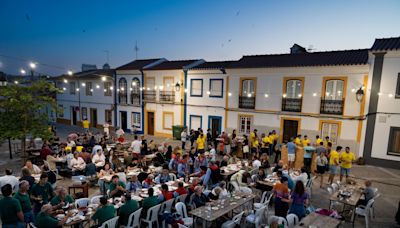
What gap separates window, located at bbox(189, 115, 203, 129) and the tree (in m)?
11.0

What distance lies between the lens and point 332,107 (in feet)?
50.0

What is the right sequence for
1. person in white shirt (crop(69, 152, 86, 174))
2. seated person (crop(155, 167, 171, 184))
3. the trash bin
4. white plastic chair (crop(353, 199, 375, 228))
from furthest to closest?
the trash bin < person in white shirt (crop(69, 152, 86, 174)) < seated person (crop(155, 167, 171, 184)) < white plastic chair (crop(353, 199, 375, 228))

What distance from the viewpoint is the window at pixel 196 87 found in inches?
802

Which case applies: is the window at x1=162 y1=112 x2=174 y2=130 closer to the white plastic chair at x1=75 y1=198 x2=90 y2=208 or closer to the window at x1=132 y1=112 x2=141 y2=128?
the window at x1=132 y1=112 x2=141 y2=128

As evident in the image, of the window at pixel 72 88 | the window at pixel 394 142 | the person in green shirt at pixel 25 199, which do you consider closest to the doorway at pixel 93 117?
the window at pixel 72 88

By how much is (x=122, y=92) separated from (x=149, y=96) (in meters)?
3.48

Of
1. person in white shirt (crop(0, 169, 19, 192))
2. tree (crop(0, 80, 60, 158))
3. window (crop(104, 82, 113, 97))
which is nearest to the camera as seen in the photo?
person in white shirt (crop(0, 169, 19, 192))

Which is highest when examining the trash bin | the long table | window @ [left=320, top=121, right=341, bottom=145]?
window @ [left=320, top=121, right=341, bottom=145]

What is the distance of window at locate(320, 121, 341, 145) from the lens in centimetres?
1523

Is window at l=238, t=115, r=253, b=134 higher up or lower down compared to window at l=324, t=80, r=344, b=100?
lower down

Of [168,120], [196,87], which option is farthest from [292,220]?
[168,120]

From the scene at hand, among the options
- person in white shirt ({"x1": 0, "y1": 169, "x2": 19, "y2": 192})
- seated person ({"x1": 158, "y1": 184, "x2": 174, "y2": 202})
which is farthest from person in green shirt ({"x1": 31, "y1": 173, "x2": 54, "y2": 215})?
seated person ({"x1": 158, "y1": 184, "x2": 174, "y2": 202})

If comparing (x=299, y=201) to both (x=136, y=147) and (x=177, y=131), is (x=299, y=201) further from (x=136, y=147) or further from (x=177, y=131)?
(x=177, y=131)

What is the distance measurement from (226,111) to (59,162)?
11831 mm
